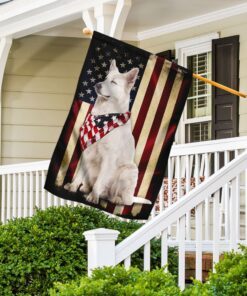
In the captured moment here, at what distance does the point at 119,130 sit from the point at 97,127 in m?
0.28

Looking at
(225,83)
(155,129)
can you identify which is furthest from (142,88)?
(225,83)

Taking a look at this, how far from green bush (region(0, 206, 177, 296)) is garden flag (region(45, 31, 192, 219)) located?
0.55m

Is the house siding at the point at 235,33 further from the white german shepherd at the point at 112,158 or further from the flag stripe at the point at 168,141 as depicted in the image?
the white german shepherd at the point at 112,158

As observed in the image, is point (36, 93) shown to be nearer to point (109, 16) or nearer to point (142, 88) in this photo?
point (109, 16)

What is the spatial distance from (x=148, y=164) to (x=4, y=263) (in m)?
1.59

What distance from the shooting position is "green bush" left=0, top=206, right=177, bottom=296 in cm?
915

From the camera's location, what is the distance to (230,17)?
13852 millimetres

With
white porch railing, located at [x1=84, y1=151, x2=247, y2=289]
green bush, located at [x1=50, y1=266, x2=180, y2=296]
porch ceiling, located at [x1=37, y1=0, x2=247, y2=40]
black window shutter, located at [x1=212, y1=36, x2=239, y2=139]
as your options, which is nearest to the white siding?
porch ceiling, located at [x1=37, y1=0, x2=247, y2=40]

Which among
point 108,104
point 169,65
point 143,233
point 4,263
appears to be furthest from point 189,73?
point 4,263

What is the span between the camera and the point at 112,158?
8953 mm

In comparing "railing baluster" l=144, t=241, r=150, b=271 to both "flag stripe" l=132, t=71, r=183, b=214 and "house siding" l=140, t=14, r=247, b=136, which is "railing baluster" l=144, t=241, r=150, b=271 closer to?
"flag stripe" l=132, t=71, r=183, b=214

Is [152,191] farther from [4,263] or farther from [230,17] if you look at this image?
[230,17]

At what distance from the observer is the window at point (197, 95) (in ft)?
47.0

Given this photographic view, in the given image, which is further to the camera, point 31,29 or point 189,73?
point 31,29
